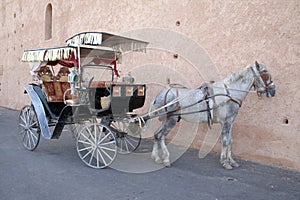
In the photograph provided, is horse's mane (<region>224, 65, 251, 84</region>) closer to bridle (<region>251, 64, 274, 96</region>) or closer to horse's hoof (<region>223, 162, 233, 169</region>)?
bridle (<region>251, 64, 274, 96</region>)

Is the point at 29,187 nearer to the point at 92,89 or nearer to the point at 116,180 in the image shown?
the point at 116,180

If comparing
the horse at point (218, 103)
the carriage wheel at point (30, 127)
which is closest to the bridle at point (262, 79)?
the horse at point (218, 103)

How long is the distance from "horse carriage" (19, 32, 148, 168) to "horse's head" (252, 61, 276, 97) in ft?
7.08

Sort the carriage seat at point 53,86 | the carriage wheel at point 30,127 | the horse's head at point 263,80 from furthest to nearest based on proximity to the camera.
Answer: the carriage wheel at point 30,127 < the carriage seat at point 53,86 < the horse's head at point 263,80

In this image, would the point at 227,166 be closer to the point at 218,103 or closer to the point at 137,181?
the point at 218,103

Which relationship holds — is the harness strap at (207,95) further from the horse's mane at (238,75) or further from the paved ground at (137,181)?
the paved ground at (137,181)

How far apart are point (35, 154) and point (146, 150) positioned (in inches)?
97.1

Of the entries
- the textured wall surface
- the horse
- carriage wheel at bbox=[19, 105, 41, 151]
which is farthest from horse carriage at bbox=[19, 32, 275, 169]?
the textured wall surface

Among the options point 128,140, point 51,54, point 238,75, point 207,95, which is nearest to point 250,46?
point 238,75

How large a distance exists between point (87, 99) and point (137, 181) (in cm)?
191

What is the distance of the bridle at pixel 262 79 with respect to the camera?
203 inches

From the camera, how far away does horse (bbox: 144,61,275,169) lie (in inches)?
207

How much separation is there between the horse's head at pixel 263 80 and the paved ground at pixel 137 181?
4.90 ft

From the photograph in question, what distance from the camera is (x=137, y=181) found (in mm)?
4598
